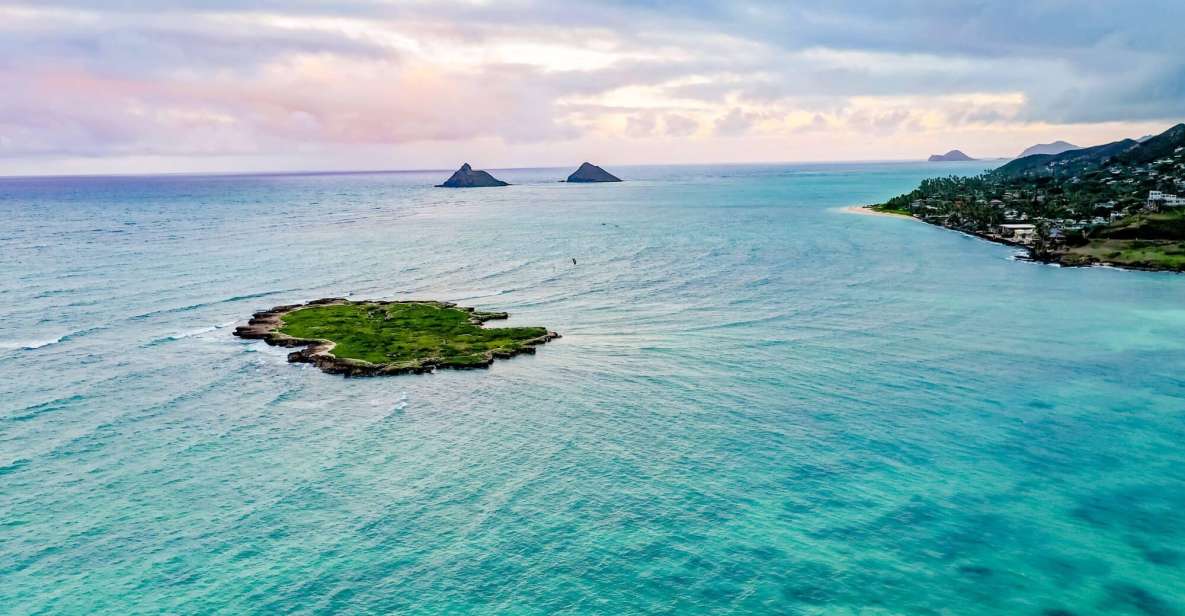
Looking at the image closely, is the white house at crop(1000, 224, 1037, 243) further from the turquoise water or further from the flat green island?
the flat green island

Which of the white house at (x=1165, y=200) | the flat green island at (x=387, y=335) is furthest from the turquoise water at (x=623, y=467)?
the white house at (x=1165, y=200)

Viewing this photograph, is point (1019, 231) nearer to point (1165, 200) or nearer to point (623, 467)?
point (1165, 200)

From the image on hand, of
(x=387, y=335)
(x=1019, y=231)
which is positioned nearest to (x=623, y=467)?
(x=387, y=335)

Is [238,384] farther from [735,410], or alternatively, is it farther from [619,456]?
[735,410]

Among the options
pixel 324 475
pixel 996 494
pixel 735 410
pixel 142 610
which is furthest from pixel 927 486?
pixel 142 610

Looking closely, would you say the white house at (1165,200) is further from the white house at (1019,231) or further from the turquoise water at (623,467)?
the turquoise water at (623,467)
